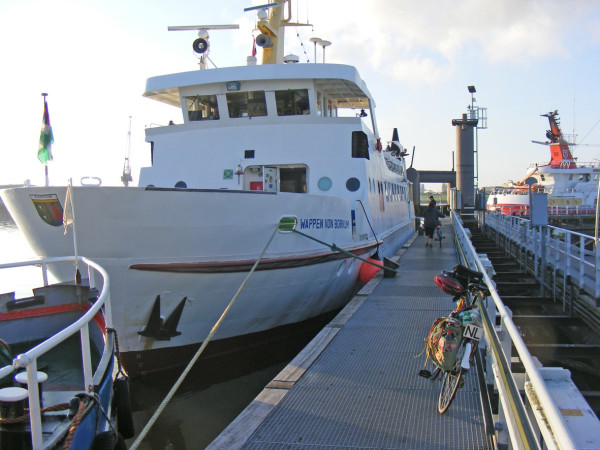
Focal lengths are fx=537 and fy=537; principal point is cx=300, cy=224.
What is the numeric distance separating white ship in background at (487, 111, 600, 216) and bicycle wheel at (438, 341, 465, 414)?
113ft

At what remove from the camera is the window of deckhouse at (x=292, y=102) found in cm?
1066

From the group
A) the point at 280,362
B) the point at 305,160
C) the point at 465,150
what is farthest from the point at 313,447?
the point at 465,150

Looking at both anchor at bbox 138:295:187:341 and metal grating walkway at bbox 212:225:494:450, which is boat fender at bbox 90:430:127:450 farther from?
anchor at bbox 138:295:187:341

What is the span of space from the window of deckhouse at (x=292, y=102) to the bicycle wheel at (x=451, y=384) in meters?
7.34

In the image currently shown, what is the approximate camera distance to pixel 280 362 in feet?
26.7

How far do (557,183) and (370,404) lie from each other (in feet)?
135

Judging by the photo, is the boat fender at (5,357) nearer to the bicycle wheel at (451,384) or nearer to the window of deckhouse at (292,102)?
the bicycle wheel at (451,384)

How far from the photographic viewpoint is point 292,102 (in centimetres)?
1077

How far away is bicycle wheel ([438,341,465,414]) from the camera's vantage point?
4.15m

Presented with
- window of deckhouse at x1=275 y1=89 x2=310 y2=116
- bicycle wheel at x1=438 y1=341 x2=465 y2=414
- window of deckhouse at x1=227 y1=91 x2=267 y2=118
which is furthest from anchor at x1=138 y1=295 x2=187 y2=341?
window of deckhouse at x1=275 y1=89 x2=310 y2=116

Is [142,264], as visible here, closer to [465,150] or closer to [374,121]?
[374,121]

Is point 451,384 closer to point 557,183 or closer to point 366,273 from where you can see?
point 366,273

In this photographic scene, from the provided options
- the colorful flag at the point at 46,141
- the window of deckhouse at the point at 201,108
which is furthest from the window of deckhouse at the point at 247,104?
the colorful flag at the point at 46,141

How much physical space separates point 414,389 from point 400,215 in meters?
15.9
